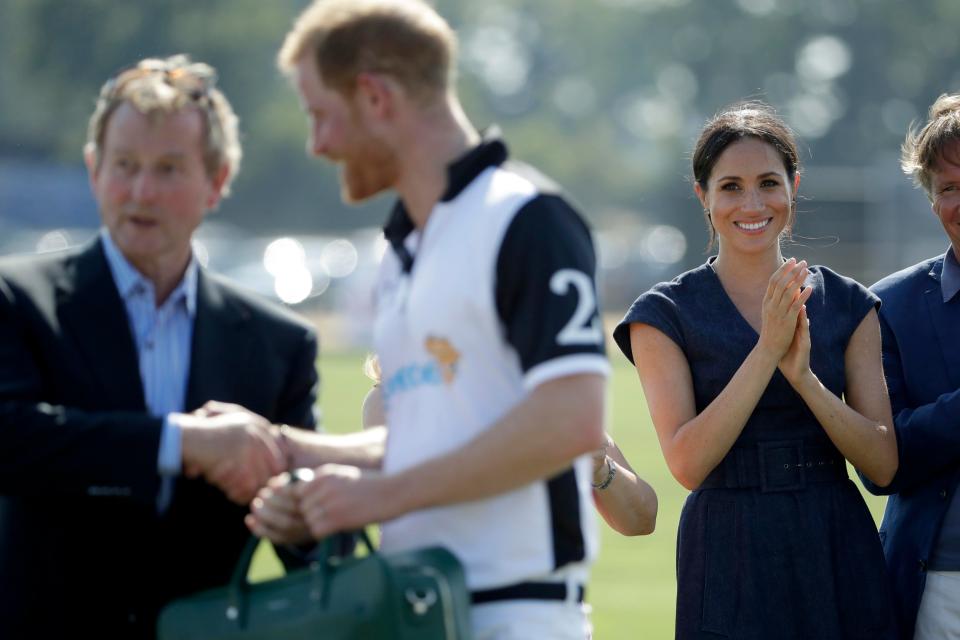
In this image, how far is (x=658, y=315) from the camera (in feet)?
14.0

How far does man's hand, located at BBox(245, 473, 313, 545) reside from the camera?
3.03 meters

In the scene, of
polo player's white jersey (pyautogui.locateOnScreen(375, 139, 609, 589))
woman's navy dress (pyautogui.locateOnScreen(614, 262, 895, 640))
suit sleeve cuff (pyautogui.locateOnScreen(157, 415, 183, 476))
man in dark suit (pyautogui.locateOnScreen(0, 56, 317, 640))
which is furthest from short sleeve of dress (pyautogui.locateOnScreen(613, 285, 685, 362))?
suit sleeve cuff (pyautogui.locateOnScreen(157, 415, 183, 476))

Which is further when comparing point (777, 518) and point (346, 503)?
point (777, 518)

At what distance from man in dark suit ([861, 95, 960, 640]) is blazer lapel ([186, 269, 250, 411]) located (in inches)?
74.1

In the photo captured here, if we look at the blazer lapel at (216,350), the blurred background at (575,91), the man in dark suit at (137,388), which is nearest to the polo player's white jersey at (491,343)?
the man in dark suit at (137,388)

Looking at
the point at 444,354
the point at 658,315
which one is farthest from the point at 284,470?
the point at 658,315

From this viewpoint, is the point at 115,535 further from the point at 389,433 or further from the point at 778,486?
the point at 778,486

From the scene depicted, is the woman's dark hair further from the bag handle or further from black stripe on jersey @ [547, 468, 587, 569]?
the bag handle

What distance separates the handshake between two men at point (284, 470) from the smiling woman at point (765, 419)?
1064 millimetres

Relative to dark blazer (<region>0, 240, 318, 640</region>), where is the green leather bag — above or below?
below

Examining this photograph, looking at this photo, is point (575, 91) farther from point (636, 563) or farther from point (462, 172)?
point (462, 172)

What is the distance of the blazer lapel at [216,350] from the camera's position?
347 cm

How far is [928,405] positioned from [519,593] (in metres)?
1.72

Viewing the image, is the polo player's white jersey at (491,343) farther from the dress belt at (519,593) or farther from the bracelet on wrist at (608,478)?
the bracelet on wrist at (608,478)
